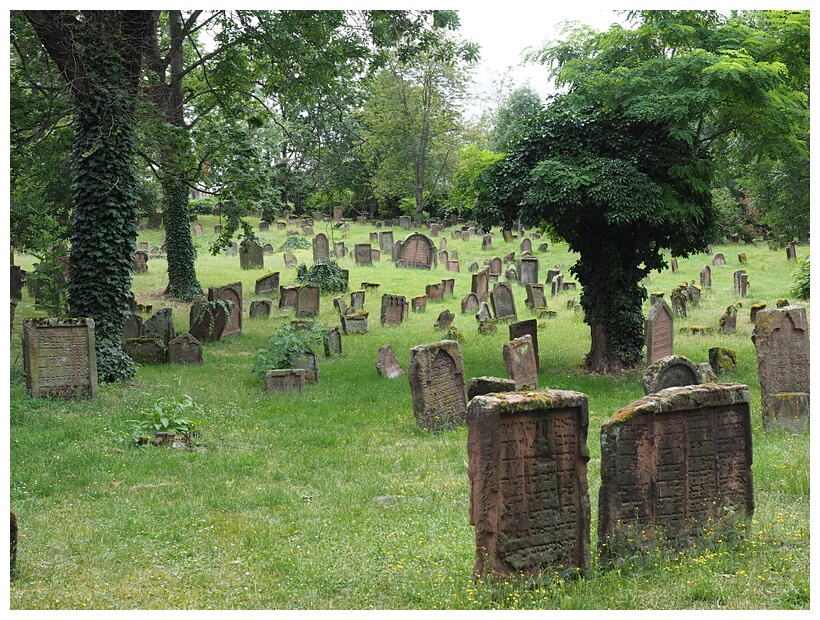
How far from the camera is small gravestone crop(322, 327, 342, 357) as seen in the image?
1786 cm

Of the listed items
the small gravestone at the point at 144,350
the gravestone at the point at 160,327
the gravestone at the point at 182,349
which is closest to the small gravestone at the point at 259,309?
the gravestone at the point at 160,327

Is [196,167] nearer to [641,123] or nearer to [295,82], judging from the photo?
[295,82]

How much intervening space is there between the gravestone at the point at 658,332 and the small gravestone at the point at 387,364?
15.1 feet

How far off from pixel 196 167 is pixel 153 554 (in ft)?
39.3

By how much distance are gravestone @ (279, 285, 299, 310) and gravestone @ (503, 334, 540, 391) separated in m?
11.4

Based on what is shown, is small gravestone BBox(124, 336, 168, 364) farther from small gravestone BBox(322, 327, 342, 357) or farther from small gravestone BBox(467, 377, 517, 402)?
small gravestone BBox(467, 377, 517, 402)

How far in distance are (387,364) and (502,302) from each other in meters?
7.63

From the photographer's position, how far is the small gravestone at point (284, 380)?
45.8ft

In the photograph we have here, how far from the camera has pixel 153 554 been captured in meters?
6.79

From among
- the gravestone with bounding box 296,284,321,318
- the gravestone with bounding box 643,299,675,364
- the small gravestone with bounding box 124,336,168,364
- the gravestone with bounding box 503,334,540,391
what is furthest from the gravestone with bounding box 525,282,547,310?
the small gravestone with bounding box 124,336,168,364

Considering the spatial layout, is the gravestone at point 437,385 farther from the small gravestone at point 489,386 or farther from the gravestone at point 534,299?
the gravestone at point 534,299

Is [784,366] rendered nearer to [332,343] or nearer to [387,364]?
[387,364]

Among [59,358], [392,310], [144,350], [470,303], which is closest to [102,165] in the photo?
[144,350]

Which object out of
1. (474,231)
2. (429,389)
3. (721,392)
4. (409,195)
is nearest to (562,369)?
(429,389)
